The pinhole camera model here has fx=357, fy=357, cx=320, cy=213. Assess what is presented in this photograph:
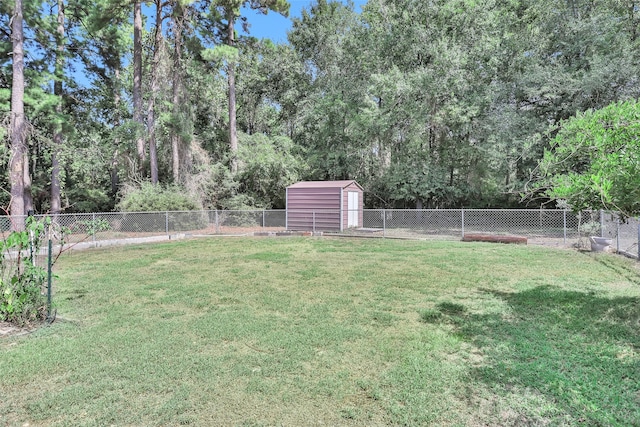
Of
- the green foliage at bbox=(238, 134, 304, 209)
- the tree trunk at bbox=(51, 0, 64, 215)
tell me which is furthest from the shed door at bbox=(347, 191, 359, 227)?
the tree trunk at bbox=(51, 0, 64, 215)

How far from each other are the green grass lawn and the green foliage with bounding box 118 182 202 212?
7671 mm

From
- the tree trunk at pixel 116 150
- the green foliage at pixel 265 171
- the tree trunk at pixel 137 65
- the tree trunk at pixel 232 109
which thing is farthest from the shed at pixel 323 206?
the tree trunk at pixel 116 150

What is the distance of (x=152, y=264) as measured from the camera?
297 inches

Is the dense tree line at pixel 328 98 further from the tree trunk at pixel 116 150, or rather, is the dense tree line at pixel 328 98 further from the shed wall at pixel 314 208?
the shed wall at pixel 314 208

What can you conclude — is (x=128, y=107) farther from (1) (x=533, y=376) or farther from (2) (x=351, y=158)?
(1) (x=533, y=376)

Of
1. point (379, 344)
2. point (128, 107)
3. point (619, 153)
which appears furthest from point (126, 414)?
point (128, 107)

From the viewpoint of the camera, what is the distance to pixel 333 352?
10.2ft

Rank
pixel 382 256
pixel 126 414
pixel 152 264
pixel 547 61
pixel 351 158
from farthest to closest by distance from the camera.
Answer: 1. pixel 351 158
2. pixel 547 61
3. pixel 382 256
4. pixel 152 264
5. pixel 126 414

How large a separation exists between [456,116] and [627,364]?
14.0 m

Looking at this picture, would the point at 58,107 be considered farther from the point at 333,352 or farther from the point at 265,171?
the point at 333,352

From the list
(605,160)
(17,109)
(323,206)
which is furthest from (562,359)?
(17,109)

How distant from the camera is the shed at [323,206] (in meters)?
14.0

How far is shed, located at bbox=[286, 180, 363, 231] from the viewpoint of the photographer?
552 inches

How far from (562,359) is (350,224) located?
11.6 m
